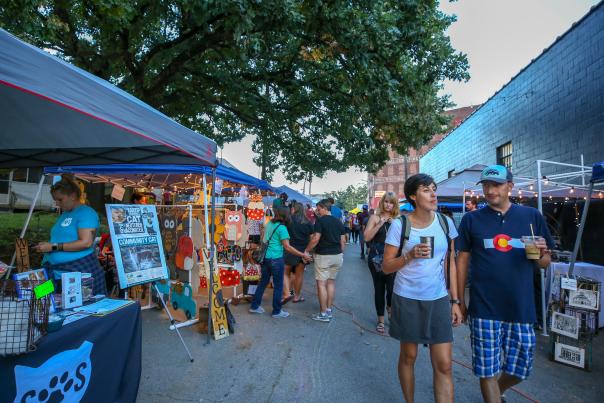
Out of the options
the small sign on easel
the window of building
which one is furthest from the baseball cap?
the window of building

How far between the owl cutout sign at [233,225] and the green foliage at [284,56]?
10.5 ft

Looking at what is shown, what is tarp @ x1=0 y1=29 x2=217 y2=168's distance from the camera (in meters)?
1.88

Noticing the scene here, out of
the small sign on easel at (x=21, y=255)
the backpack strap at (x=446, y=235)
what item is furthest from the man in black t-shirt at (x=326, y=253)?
the small sign on easel at (x=21, y=255)

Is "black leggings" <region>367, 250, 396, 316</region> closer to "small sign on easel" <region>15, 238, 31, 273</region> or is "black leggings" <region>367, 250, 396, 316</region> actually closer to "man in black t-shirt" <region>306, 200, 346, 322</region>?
"man in black t-shirt" <region>306, 200, 346, 322</region>

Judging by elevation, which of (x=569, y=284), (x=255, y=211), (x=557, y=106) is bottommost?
(x=569, y=284)

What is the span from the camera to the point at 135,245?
4.29m

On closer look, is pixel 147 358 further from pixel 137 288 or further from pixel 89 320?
pixel 137 288

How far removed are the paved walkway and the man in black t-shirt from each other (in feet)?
1.42

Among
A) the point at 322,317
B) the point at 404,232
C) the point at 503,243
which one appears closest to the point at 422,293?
A: the point at 404,232

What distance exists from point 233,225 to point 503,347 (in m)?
5.67

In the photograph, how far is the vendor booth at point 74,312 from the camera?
1808 millimetres

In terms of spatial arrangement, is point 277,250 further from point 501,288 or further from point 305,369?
point 501,288

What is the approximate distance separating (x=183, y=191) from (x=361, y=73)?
247 inches

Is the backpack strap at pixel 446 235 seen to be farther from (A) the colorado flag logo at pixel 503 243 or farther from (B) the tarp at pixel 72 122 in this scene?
(B) the tarp at pixel 72 122
